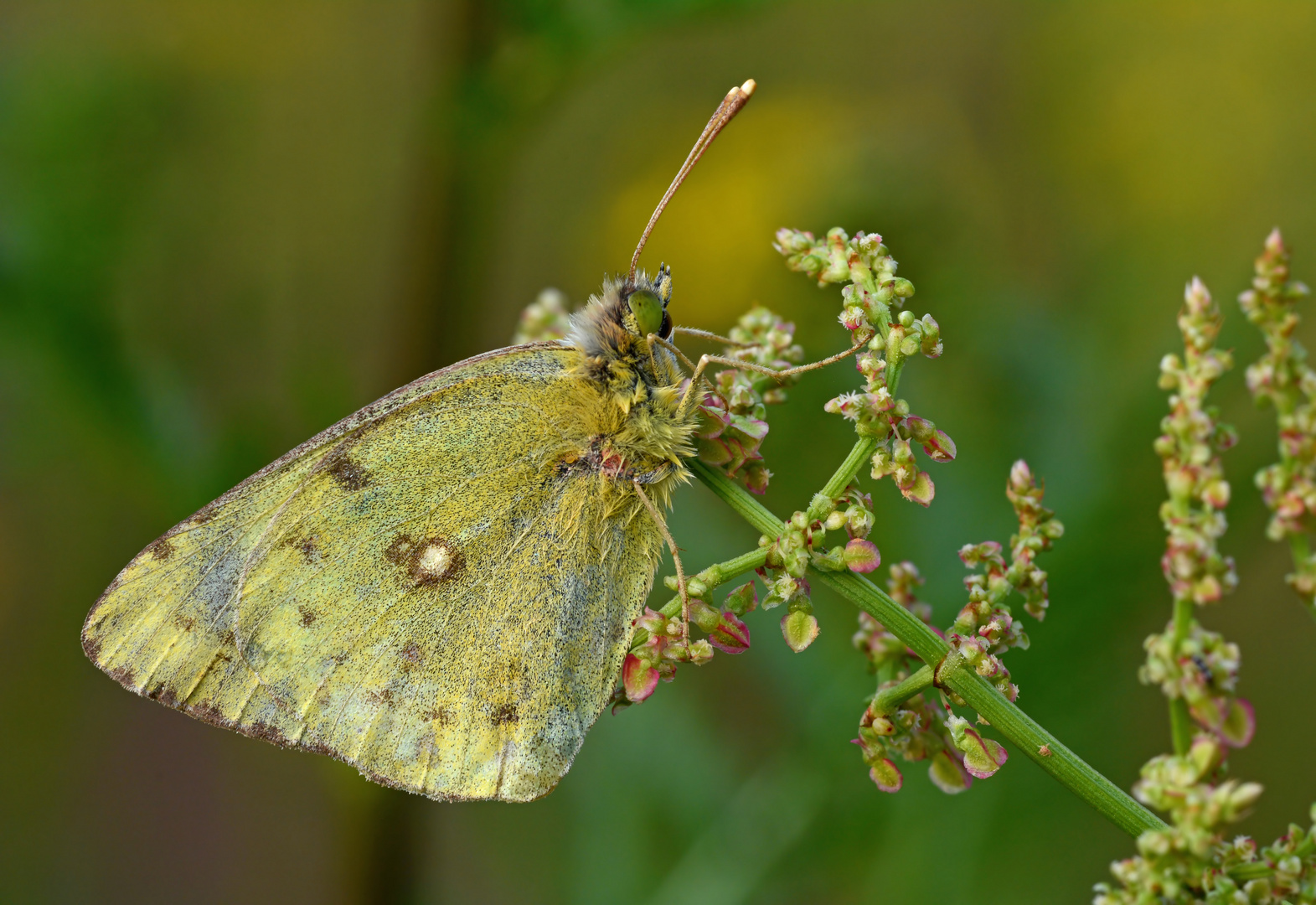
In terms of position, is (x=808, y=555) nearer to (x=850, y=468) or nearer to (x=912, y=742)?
(x=850, y=468)

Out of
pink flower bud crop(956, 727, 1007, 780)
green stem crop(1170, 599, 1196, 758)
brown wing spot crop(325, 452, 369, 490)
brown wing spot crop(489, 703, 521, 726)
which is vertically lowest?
brown wing spot crop(489, 703, 521, 726)

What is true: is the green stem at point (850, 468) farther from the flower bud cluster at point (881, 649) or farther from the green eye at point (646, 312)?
the green eye at point (646, 312)

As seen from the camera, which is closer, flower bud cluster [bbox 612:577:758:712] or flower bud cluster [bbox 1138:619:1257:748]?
flower bud cluster [bbox 1138:619:1257:748]

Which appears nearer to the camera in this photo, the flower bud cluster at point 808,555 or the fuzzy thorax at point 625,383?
the flower bud cluster at point 808,555

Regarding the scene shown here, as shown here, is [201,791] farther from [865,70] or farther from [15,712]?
[865,70]

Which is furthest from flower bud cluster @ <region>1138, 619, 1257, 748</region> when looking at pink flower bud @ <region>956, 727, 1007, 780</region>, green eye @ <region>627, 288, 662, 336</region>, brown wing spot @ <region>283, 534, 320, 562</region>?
brown wing spot @ <region>283, 534, 320, 562</region>

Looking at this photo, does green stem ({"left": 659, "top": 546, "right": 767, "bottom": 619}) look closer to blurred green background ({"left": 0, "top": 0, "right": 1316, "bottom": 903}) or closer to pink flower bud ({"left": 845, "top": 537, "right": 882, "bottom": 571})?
pink flower bud ({"left": 845, "top": 537, "right": 882, "bottom": 571})

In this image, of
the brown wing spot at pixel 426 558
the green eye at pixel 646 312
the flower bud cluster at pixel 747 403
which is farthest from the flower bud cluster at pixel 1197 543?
the brown wing spot at pixel 426 558
